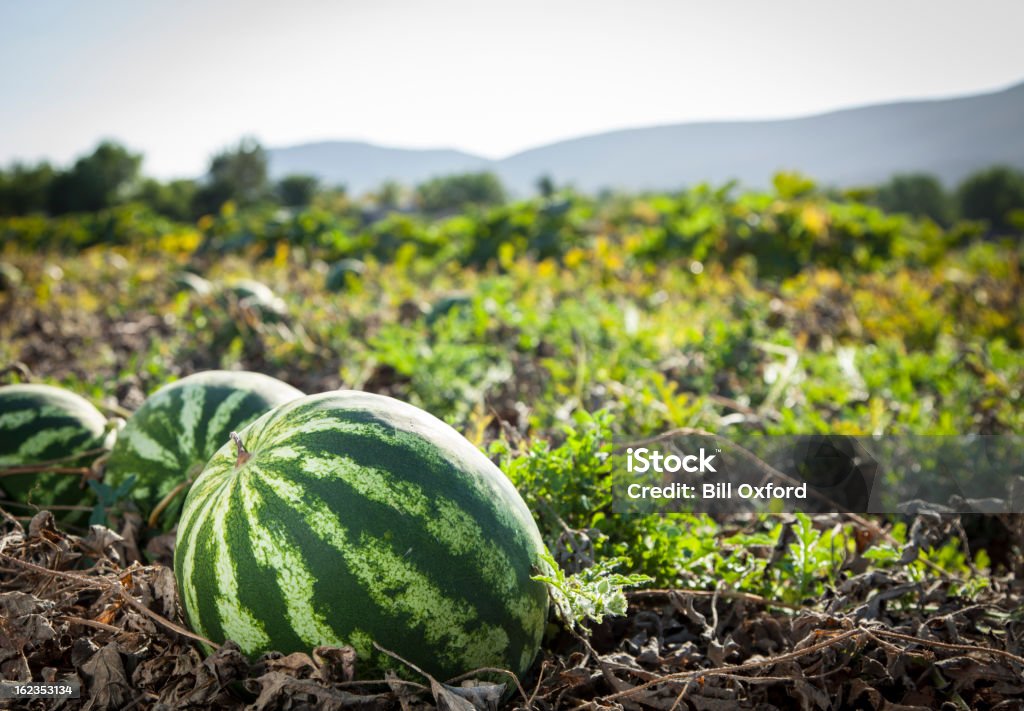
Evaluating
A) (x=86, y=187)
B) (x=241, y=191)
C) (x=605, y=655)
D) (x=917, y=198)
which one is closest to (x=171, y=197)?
(x=241, y=191)

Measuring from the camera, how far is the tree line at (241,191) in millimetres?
29844

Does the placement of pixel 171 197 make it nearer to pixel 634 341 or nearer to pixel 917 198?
pixel 634 341

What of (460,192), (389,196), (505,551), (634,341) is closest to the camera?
(505,551)

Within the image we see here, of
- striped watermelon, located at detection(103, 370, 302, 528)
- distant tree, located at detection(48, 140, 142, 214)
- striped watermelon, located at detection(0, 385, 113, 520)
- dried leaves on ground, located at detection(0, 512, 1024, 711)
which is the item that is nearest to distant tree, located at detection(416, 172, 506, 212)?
distant tree, located at detection(48, 140, 142, 214)

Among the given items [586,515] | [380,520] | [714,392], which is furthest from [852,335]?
[380,520]

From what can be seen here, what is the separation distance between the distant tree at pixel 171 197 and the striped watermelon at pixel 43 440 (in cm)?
2858

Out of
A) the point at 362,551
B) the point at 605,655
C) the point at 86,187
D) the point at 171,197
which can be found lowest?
the point at 605,655

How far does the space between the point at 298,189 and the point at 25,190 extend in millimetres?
12551

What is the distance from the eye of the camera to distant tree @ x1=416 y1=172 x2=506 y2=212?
3355 cm

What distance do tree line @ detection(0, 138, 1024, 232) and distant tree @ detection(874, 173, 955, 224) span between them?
2.7 inches

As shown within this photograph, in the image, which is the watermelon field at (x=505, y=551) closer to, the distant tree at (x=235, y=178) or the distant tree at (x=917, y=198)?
the distant tree at (x=235, y=178)

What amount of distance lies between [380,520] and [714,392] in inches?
108

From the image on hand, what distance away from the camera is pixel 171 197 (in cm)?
2948

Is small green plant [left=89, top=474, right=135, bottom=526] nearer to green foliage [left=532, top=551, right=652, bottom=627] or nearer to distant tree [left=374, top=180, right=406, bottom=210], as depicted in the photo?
green foliage [left=532, top=551, right=652, bottom=627]
